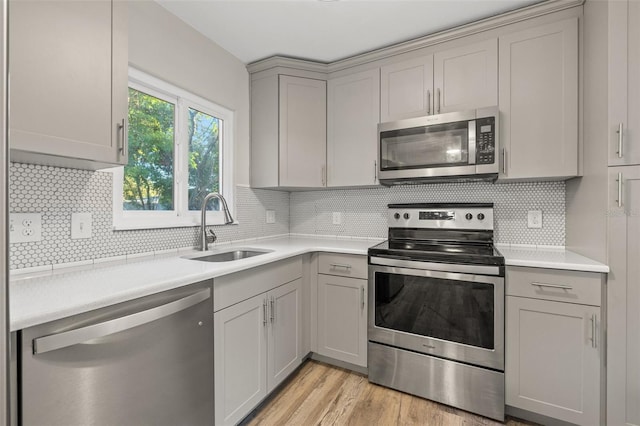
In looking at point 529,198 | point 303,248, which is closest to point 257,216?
point 303,248

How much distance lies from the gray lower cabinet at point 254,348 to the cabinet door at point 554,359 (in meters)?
1.30

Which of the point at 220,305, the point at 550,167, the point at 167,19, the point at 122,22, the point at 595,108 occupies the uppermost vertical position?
the point at 167,19

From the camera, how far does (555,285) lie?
154 centimetres

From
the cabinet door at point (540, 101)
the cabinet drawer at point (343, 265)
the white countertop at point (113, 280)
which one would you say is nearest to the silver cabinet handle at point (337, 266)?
the cabinet drawer at point (343, 265)

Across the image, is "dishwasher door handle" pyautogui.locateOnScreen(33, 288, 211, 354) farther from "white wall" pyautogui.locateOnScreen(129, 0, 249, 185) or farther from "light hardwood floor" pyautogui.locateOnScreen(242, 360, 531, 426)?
"white wall" pyautogui.locateOnScreen(129, 0, 249, 185)

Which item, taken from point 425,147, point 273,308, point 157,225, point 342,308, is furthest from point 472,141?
point 157,225

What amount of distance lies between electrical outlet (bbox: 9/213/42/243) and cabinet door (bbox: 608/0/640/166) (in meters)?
2.69

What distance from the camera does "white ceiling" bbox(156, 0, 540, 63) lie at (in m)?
1.78

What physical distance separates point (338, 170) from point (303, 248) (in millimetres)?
769

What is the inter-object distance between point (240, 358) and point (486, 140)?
1.98 m

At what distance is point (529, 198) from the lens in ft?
6.88

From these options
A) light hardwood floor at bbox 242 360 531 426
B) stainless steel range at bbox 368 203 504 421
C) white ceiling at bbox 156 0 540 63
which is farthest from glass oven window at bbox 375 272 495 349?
white ceiling at bbox 156 0 540 63

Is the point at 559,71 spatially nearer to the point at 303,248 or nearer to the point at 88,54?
the point at 303,248

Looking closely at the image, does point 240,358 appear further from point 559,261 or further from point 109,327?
point 559,261
